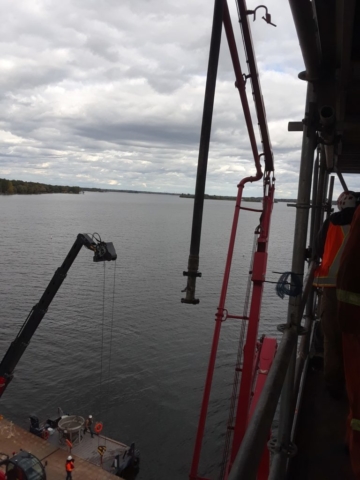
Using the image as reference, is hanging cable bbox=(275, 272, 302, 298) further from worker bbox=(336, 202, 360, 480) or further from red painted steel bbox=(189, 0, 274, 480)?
red painted steel bbox=(189, 0, 274, 480)

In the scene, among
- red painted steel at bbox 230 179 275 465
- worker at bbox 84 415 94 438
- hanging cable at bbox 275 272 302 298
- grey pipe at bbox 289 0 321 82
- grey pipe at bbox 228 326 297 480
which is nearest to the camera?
grey pipe at bbox 228 326 297 480

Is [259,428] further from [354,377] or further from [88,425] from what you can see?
[88,425]

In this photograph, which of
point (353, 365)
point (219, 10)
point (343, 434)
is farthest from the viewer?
point (219, 10)

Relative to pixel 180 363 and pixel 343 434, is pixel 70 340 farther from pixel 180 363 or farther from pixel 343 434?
pixel 343 434

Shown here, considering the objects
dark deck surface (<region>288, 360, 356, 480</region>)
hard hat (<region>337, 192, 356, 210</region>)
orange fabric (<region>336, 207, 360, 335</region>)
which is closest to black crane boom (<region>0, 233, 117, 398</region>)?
dark deck surface (<region>288, 360, 356, 480</region>)

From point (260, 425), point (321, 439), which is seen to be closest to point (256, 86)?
point (321, 439)

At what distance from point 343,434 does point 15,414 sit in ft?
64.0

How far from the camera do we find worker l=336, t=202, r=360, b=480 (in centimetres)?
235

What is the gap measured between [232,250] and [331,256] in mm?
6329

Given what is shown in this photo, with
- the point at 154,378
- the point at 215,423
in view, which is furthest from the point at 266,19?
the point at 154,378

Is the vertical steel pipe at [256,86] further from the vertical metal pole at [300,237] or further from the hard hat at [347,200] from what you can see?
the vertical metal pole at [300,237]

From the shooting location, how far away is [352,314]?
95.0 inches

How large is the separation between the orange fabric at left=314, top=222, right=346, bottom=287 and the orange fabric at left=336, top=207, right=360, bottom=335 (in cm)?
187

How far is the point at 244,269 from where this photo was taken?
1748 inches
